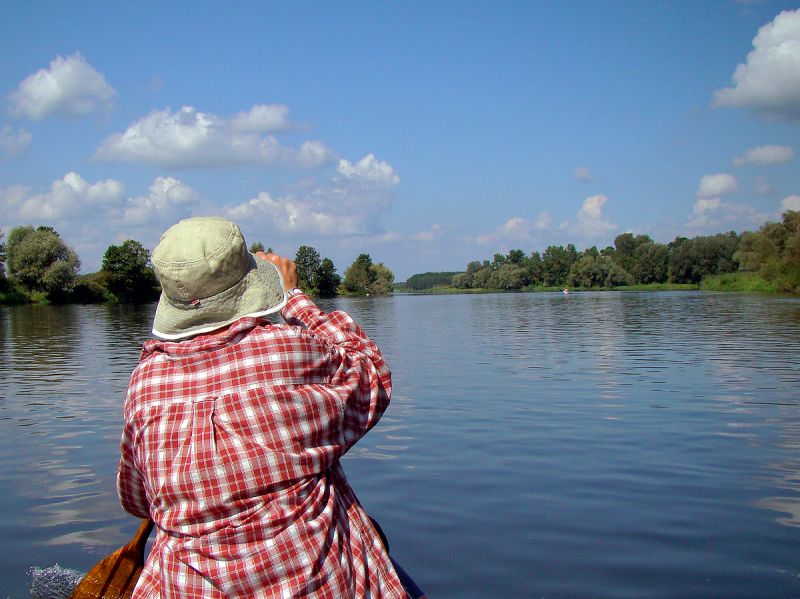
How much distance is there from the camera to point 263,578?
228cm

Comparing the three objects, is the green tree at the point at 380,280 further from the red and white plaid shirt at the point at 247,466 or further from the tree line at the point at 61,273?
the red and white plaid shirt at the point at 247,466

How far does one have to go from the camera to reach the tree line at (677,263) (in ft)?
246

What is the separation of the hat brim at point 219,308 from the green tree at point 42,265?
285 feet

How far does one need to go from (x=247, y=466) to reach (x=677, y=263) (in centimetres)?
15704

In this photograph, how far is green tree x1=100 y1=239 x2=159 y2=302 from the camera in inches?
3821

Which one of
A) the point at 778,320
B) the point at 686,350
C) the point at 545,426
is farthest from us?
the point at 778,320

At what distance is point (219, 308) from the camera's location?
2.49m

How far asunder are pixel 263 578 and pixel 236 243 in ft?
3.44

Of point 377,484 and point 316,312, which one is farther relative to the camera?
point 377,484

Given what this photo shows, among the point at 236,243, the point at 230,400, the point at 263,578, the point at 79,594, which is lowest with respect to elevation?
the point at 79,594

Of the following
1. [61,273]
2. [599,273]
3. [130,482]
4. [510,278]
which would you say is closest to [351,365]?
[130,482]

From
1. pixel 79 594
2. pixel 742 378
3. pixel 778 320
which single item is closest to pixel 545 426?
pixel 742 378

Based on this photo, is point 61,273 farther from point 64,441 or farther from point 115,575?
point 115,575

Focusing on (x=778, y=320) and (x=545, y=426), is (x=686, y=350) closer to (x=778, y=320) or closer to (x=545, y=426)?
(x=545, y=426)
